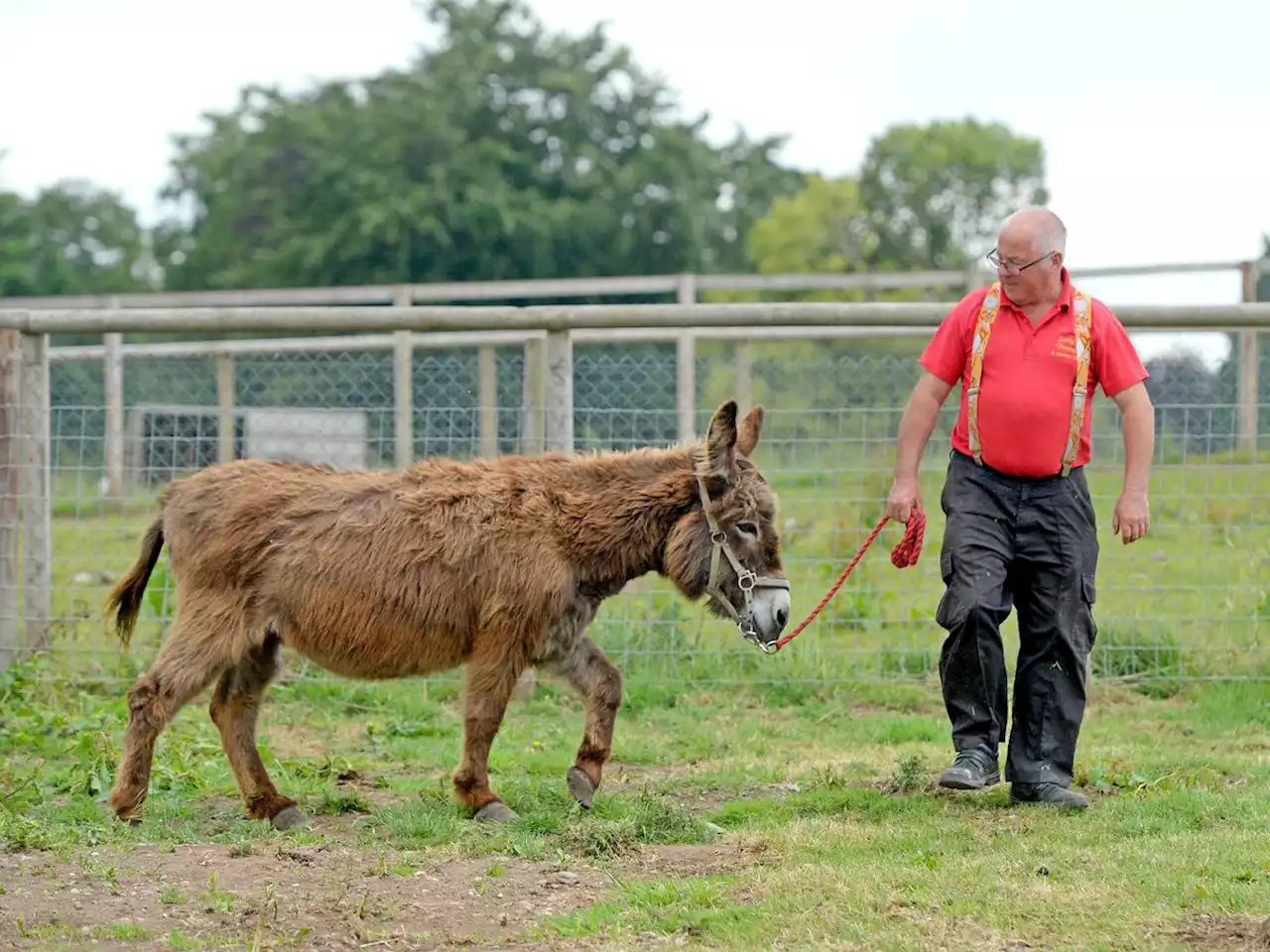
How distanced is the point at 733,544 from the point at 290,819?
6.51ft

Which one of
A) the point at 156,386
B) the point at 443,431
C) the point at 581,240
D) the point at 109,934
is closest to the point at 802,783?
the point at 109,934

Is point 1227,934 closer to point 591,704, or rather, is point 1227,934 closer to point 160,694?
point 591,704

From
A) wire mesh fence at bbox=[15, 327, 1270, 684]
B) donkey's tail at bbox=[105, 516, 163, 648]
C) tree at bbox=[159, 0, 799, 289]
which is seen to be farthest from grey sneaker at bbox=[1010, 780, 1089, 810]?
tree at bbox=[159, 0, 799, 289]

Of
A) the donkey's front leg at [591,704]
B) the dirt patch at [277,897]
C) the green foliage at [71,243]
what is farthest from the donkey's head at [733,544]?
the green foliage at [71,243]

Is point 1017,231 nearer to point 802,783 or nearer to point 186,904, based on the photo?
point 802,783

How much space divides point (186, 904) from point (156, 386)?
1333 centimetres

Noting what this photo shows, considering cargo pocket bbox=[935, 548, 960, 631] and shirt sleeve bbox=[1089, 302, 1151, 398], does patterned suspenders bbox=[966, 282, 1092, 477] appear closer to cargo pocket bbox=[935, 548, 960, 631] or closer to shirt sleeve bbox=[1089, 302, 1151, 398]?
shirt sleeve bbox=[1089, 302, 1151, 398]

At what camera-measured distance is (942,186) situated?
147 feet

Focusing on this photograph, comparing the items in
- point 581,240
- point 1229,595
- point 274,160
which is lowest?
point 1229,595

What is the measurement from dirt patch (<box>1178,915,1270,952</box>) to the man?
4.85ft

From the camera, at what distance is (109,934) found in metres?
4.22

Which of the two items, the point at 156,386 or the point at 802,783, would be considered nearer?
the point at 802,783

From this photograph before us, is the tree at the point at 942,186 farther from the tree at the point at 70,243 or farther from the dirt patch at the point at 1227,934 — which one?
the dirt patch at the point at 1227,934

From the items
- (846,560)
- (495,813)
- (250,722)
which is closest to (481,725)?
(495,813)
